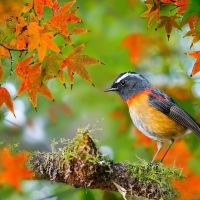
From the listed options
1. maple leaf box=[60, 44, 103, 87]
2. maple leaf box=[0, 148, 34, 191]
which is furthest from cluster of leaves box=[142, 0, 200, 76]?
maple leaf box=[0, 148, 34, 191]

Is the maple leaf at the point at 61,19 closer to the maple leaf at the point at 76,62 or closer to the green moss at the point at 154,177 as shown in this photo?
the maple leaf at the point at 76,62

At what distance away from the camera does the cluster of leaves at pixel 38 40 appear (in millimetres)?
3117

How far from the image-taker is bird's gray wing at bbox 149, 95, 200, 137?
485 cm

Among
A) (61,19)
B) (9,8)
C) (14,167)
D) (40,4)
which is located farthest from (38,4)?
(14,167)

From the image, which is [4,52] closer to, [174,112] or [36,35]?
[36,35]

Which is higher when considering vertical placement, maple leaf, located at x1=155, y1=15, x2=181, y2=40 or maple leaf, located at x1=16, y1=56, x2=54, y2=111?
maple leaf, located at x1=155, y1=15, x2=181, y2=40

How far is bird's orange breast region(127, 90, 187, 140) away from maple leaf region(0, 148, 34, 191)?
1442 mm

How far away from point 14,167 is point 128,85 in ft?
6.46

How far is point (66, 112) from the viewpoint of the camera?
7.70 meters

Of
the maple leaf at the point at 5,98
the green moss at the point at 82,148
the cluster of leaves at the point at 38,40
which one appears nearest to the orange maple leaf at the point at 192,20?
the cluster of leaves at the point at 38,40

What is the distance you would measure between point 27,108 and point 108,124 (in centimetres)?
131

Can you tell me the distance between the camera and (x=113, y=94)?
7.54 meters

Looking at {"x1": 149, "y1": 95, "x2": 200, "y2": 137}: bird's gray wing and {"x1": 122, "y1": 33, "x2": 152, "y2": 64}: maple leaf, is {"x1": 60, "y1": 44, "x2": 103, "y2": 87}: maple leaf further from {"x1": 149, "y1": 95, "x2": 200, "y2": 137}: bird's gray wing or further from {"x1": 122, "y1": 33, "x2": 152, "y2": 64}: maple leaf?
{"x1": 122, "y1": 33, "x2": 152, "y2": 64}: maple leaf

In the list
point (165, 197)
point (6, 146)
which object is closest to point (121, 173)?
point (165, 197)
